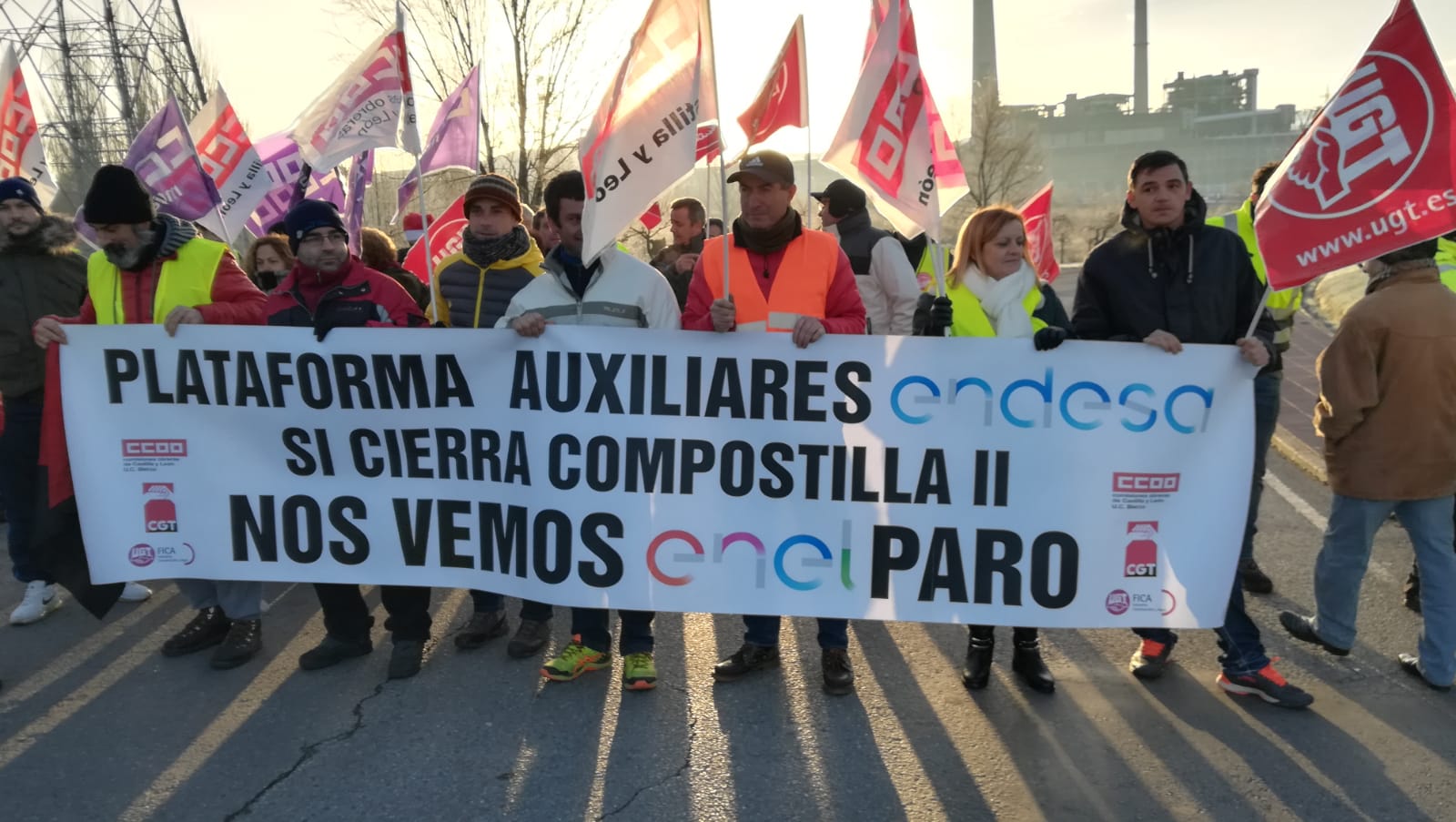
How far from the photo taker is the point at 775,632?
3.91 meters

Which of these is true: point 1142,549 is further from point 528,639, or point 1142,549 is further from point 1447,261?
point 1447,261

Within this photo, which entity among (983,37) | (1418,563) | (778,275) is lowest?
(1418,563)

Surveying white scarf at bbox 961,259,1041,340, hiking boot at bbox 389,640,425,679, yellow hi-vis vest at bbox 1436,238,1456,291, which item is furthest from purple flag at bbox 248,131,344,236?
yellow hi-vis vest at bbox 1436,238,1456,291

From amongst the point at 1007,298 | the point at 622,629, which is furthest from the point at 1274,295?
the point at 622,629

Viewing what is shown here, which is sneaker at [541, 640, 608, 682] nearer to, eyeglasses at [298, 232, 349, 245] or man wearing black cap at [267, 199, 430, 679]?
man wearing black cap at [267, 199, 430, 679]

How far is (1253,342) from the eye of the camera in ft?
10.7

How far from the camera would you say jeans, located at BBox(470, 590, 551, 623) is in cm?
418

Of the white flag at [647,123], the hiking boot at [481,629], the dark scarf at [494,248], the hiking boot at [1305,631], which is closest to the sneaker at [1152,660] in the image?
the hiking boot at [1305,631]

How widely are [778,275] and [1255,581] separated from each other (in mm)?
2912

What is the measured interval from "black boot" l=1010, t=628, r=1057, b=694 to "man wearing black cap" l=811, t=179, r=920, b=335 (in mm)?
1606

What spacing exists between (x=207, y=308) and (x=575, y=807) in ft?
8.53

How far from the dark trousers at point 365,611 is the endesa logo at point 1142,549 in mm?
2839

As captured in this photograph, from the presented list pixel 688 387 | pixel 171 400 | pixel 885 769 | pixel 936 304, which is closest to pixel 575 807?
pixel 885 769

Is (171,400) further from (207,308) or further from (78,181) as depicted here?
(78,181)
